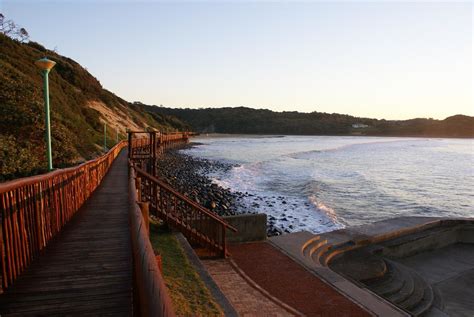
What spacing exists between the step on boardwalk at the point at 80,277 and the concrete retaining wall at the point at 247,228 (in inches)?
213

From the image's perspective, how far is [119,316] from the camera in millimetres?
3279

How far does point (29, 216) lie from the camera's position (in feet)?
14.6

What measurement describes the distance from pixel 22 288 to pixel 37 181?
59.0 inches

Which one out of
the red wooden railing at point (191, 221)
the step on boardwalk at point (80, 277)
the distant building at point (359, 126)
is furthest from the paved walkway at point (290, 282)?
the distant building at point (359, 126)

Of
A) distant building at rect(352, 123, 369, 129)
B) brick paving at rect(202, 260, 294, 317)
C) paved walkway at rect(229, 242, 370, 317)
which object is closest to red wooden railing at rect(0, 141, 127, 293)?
brick paving at rect(202, 260, 294, 317)

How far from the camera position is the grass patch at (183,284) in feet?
19.0

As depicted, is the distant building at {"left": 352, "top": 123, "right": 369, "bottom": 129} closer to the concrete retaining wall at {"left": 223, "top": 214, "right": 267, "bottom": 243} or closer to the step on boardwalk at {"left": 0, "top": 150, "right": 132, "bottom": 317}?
the concrete retaining wall at {"left": 223, "top": 214, "right": 267, "bottom": 243}

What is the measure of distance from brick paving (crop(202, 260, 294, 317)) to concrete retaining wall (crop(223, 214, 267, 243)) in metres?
2.08

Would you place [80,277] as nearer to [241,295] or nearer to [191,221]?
[241,295]

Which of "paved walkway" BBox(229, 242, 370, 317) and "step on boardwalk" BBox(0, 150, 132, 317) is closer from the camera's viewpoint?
"step on boardwalk" BBox(0, 150, 132, 317)

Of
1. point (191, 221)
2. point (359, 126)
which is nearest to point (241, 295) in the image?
point (191, 221)

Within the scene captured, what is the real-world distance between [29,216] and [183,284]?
11.1 ft

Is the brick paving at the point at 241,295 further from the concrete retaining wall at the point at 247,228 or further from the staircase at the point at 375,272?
the staircase at the point at 375,272

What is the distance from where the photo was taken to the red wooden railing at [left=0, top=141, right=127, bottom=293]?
3736 mm
